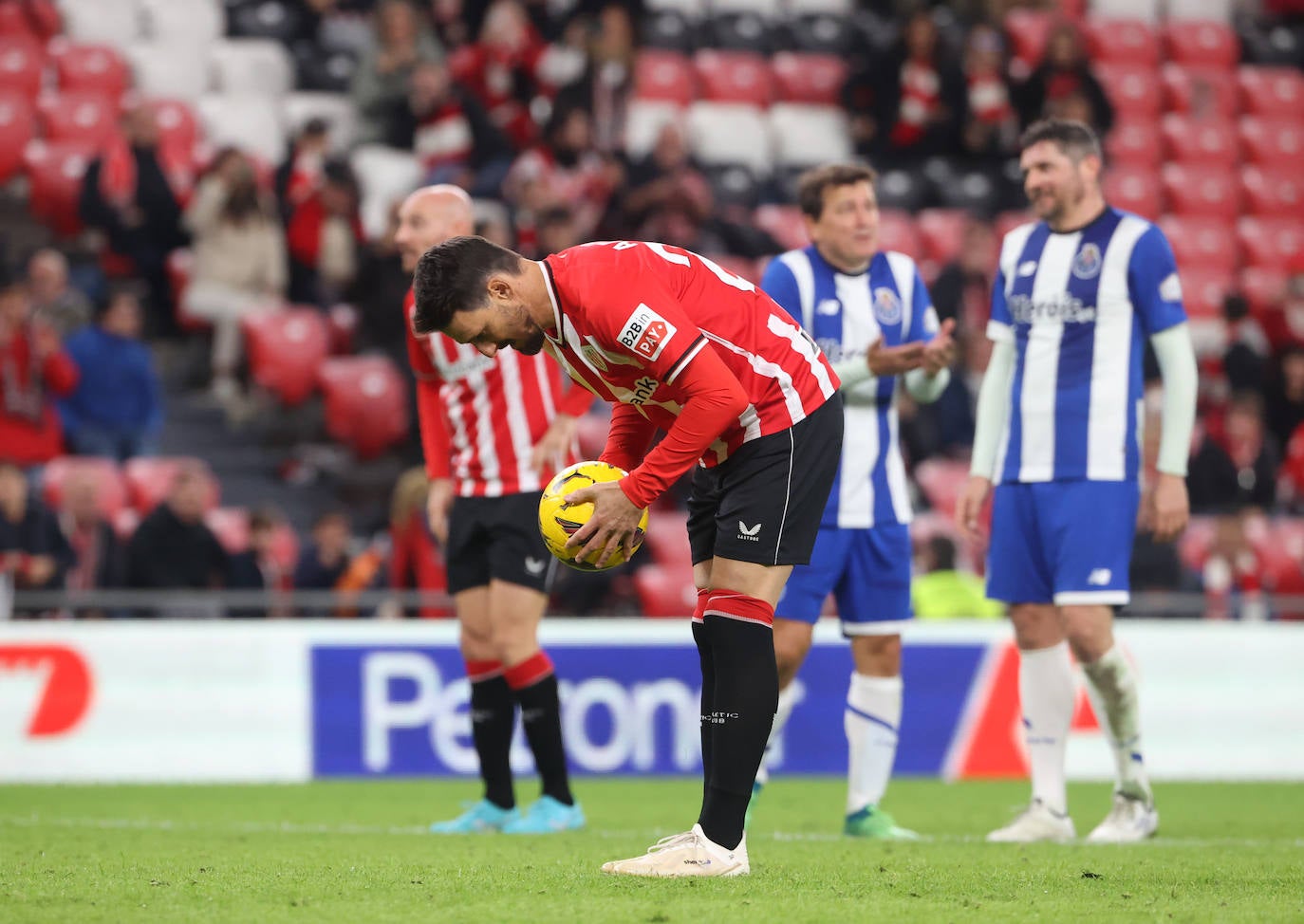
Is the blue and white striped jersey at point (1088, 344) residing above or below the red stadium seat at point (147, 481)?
above

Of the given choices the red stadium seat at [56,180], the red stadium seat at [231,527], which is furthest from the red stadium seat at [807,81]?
the red stadium seat at [231,527]

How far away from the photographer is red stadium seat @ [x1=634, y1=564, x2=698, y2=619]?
10914 mm

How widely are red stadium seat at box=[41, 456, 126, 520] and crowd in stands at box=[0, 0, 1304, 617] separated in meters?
0.03

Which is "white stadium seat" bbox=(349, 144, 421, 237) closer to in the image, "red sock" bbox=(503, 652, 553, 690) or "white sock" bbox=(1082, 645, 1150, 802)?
"red sock" bbox=(503, 652, 553, 690)

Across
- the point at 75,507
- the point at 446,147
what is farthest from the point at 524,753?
the point at 446,147

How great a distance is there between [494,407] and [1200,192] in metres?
12.5

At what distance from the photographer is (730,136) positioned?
1653 centimetres

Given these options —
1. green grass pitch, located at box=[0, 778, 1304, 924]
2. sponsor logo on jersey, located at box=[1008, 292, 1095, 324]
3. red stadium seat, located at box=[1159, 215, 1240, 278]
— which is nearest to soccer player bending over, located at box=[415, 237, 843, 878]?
green grass pitch, located at box=[0, 778, 1304, 924]

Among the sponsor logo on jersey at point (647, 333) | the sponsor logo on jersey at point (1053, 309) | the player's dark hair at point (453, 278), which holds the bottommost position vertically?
the sponsor logo on jersey at point (647, 333)

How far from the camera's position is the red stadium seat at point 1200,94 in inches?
713

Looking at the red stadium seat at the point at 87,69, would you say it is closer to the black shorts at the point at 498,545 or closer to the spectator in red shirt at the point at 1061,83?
the spectator in red shirt at the point at 1061,83

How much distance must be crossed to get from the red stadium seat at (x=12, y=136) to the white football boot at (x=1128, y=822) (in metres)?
10.9

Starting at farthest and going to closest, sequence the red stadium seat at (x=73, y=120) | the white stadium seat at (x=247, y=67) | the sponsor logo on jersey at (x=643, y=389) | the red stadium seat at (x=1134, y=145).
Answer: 1. the red stadium seat at (x=1134, y=145)
2. the white stadium seat at (x=247, y=67)
3. the red stadium seat at (x=73, y=120)
4. the sponsor logo on jersey at (x=643, y=389)

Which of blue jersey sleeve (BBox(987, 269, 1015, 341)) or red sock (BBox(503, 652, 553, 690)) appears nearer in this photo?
blue jersey sleeve (BBox(987, 269, 1015, 341))
